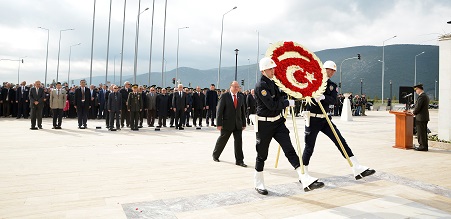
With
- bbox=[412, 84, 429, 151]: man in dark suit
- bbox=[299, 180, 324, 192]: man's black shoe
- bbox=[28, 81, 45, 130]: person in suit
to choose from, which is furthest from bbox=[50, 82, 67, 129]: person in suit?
bbox=[412, 84, 429, 151]: man in dark suit

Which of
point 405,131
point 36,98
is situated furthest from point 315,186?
point 36,98

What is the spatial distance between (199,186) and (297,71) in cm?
259

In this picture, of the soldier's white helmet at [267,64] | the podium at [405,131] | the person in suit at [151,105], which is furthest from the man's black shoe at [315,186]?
the person in suit at [151,105]

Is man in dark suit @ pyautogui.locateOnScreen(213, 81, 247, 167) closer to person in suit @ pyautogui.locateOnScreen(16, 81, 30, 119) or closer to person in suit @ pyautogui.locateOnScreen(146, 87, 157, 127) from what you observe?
person in suit @ pyautogui.locateOnScreen(146, 87, 157, 127)

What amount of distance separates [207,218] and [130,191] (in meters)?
1.73

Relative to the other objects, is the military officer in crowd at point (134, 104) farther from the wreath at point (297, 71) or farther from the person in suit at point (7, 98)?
the person in suit at point (7, 98)

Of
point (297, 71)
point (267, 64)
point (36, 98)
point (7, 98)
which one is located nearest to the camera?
point (267, 64)

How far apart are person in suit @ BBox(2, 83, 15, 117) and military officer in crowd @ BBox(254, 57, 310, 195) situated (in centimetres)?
2130

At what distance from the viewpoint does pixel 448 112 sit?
10859 millimetres

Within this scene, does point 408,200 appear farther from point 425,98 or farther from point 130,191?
point 425,98

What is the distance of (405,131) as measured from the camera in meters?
10.3

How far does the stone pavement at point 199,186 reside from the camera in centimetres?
428

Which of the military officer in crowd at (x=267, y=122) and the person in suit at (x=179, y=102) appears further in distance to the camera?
the person in suit at (x=179, y=102)

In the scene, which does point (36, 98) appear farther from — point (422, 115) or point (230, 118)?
point (422, 115)
